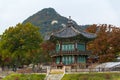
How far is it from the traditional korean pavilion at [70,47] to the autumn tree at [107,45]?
6.98 m

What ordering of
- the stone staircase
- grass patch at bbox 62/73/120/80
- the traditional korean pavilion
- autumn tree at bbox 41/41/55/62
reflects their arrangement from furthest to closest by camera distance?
autumn tree at bbox 41/41/55/62 → the traditional korean pavilion → the stone staircase → grass patch at bbox 62/73/120/80

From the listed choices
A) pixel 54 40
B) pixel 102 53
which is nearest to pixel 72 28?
pixel 54 40

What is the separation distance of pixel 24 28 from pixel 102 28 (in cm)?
1752

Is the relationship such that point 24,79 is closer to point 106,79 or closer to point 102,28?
point 106,79

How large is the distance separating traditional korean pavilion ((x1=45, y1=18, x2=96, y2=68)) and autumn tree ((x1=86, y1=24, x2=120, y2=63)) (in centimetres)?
698

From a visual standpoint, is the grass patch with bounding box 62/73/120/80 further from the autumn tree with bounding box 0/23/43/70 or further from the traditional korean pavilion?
the autumn tree with bounding box 0/23/43/70

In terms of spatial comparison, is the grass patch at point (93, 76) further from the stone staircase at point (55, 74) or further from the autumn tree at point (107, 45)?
the autumn tree at point (107, 45)

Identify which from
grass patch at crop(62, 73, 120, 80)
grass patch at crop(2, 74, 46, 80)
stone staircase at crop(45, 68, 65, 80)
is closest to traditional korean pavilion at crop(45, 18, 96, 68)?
stone staircase at crop(45, 68, 65, 80)

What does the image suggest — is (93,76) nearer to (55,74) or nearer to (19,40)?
(55,74)

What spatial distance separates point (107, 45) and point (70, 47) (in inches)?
440

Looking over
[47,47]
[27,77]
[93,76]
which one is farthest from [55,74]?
[47,47]

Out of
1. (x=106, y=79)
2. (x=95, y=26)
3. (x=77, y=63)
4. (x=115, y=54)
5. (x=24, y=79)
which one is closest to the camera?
(x=106, y=79)

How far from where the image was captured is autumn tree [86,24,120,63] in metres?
73.9

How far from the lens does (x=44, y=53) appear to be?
308 feet
